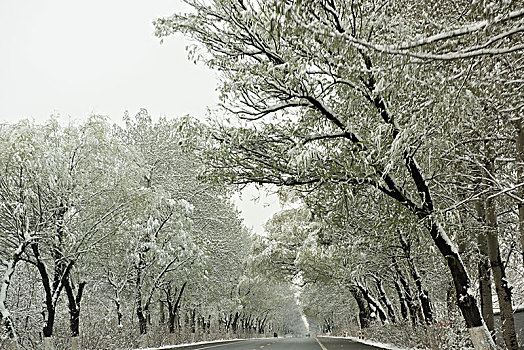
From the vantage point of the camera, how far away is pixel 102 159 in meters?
16.2

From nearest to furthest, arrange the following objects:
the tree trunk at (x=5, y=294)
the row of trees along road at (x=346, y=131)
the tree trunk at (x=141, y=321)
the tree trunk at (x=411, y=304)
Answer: the row of trees along road at (x=346, y=131), the tree trunk at (x=5, y=294), the tree trunk at (x=411, y=304), the tree trunk at (x=141, y=321)

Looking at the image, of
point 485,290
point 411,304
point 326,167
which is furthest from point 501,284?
point 411,304

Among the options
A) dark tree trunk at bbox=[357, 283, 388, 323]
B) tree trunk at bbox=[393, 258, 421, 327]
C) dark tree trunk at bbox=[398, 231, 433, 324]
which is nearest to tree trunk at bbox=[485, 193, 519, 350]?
dark tree trunk at bbox=[398, 231, 433, 324]

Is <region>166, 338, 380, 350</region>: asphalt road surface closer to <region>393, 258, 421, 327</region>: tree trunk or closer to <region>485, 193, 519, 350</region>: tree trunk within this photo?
<region>393, 258, 421, 327</region>: tree trunk

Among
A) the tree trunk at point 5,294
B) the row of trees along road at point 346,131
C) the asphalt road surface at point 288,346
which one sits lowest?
the asphalt road surface at point 288,346

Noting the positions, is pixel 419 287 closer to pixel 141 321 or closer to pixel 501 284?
pixel 501 284

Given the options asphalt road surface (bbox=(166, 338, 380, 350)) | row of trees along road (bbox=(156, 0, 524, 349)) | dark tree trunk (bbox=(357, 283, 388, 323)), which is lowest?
asphalt road surface (bbox=(166, 338, 380, 350))

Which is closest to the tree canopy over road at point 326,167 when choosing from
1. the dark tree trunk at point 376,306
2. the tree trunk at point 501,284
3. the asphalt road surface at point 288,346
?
the tree trunk at point 501,284

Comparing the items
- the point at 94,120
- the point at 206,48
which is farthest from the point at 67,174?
the point at 206,48

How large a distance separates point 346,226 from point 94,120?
10.0 meters

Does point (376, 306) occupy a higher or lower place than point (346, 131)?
lower

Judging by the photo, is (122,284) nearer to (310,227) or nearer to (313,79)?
(310,227)

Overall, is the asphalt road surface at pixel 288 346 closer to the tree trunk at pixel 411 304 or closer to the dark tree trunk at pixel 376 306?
the dark tree trunk at pixel 376 306

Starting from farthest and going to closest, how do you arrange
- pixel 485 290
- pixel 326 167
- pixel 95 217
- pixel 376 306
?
pixel 376 306
pixel 95 217
pixel 485 290
pixel 326 167
